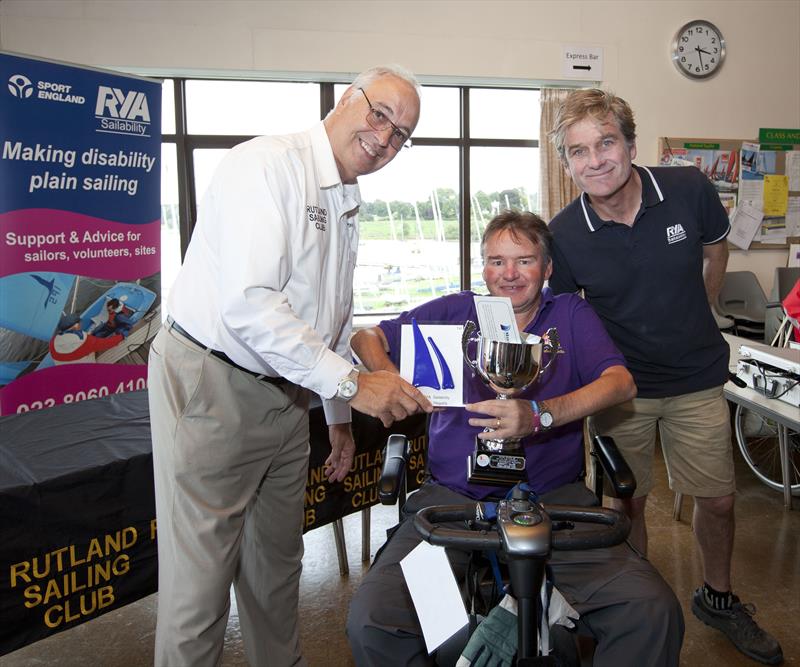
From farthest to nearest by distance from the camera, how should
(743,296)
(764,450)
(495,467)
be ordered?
(743,296), (764,450), (495,467)

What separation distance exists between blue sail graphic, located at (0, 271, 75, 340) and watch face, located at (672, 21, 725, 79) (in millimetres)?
5404

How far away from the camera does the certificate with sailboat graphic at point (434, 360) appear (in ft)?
4.89

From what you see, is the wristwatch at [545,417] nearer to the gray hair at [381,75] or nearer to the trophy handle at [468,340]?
the trophy handle at [468,340]

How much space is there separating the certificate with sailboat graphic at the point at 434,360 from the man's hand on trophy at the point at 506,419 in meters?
0.06

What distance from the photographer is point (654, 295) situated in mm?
1999

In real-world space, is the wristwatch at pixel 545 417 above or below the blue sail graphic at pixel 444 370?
below

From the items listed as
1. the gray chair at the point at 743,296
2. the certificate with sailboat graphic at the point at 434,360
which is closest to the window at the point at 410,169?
the gray chair at the point at 743,296

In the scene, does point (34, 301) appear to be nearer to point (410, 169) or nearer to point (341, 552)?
point (341, 552)

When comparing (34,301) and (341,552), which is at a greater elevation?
(34,301)

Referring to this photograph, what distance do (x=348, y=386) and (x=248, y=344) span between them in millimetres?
227

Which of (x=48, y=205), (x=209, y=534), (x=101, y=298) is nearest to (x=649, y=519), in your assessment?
(x=209, y=534)

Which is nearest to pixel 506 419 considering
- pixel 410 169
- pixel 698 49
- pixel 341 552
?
pixel 341 552

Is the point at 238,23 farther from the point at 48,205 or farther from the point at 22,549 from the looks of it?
the point at 22,549

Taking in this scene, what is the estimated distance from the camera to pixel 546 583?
4.18 feet
